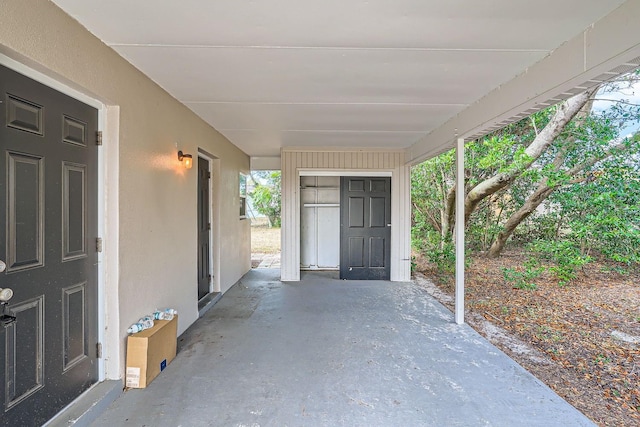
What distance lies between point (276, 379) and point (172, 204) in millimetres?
1924

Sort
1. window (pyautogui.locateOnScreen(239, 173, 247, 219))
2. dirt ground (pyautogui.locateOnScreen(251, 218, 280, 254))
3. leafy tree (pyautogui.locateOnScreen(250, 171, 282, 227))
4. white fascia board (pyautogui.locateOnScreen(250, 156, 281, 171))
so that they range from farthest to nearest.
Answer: leafy tree (pyautogui.locateOnScreen(250, 171, 282, 227)) < dirt ground (pyautogui.locateOnScreen(251, 218, 280, 254)) < white fascia board (pyautogui.locateOnScreen(250, 156, 281, 171)) < window (pyautogui.locateOnScreen(239, 173, 247, 219))

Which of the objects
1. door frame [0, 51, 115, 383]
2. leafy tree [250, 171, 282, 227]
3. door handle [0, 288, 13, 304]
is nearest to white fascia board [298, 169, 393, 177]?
door frame [0, 51, 115, 383]

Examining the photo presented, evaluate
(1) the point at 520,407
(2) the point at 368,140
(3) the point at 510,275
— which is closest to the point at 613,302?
(3) the point at 510,275

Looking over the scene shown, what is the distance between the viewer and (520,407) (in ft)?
7.45

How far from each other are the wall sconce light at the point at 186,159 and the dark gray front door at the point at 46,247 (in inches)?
47.7

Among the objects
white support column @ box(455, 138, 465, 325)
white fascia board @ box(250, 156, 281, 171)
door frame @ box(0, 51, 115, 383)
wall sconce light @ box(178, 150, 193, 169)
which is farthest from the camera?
white fascia board @ box(250, 156, 281, 171)

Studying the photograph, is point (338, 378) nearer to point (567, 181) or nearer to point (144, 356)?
point (144, 356)

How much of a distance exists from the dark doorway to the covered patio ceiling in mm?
1145

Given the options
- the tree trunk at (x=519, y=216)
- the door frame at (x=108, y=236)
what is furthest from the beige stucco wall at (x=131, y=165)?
the tree trunk at (x=519, y=216)

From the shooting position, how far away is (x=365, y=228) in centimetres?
643

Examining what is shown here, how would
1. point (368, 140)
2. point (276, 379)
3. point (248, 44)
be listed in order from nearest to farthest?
point (248, 44)
point (276, 379)
point (368, 140)

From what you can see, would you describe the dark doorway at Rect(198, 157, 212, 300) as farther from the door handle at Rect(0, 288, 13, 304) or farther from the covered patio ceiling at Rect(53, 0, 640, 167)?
the door handle at Rect(0, 288, 13, 304)

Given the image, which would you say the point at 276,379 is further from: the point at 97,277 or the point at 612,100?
the point at 612,100

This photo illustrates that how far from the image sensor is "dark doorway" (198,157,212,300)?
453 cm
